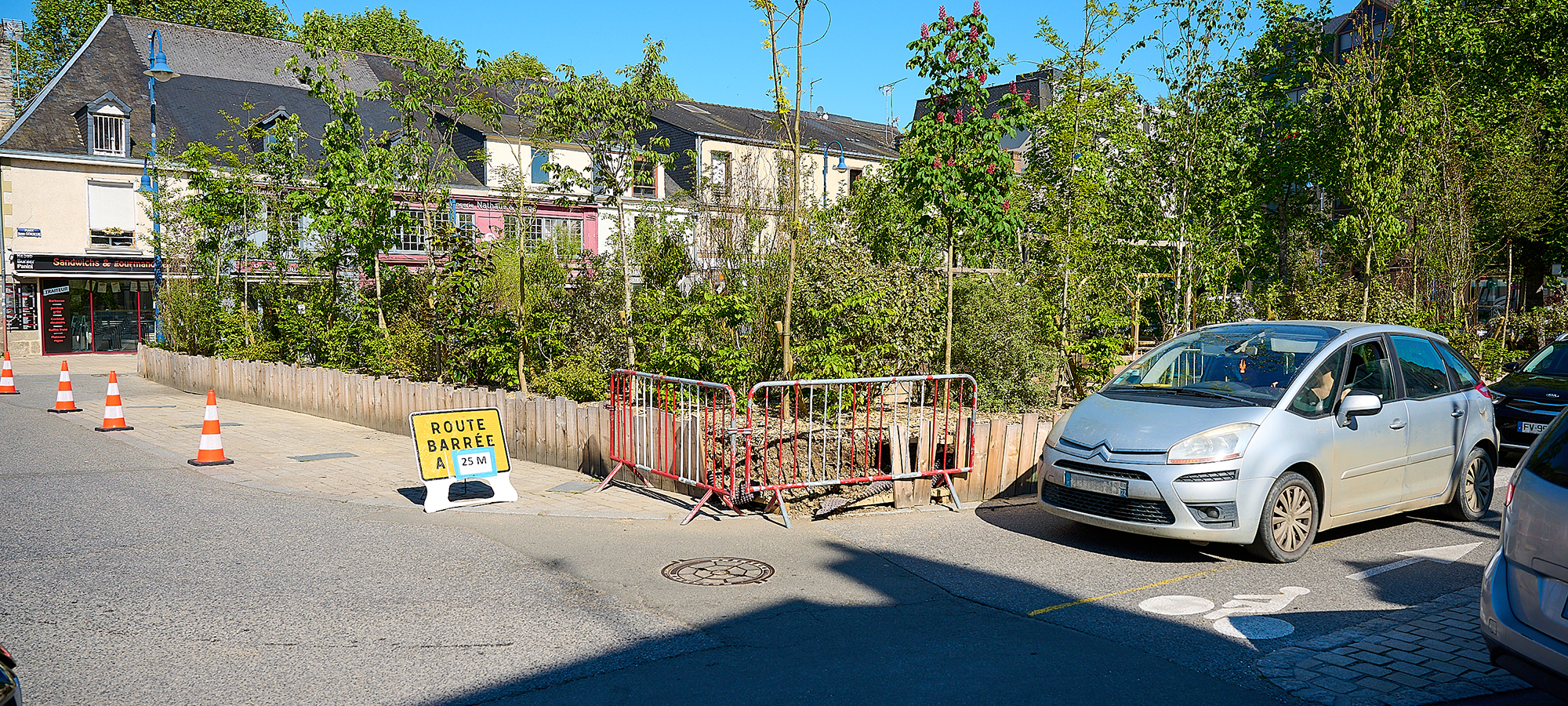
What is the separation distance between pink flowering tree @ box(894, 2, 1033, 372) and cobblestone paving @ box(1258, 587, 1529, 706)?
577cm

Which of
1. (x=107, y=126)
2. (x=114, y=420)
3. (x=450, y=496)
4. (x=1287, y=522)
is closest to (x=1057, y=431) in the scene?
(x=1287, y=522)

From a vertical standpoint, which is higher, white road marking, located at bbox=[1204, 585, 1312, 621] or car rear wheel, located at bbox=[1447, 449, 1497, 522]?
car rear wheel, located at bbox=[1447, 449, 1497, 522]

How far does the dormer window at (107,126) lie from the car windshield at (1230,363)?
35.6 metres

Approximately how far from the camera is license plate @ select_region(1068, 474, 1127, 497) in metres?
6.99

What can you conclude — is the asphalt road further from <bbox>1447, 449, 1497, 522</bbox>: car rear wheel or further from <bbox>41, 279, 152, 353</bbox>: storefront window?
<bbox>41, 279, 152, 353</bbox>: storefront window

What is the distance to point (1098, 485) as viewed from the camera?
714 cm

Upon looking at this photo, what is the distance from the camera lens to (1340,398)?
7406mm

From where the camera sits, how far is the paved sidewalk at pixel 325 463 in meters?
9.17

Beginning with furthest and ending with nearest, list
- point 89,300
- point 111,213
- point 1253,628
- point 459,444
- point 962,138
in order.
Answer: point 89,300
point 111,213
point 962,138
point 459,444
point 1253,628

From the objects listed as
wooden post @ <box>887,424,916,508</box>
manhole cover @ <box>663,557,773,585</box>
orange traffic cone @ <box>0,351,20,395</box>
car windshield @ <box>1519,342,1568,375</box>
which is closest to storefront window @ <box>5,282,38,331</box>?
orange traffic cone @ <box>0,351,20,395</box>

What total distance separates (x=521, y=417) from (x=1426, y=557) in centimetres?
860

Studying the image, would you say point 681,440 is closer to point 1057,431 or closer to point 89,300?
point 1057,431

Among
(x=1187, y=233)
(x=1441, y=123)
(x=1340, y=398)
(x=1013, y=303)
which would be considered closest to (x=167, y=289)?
(x=1013, y=303)

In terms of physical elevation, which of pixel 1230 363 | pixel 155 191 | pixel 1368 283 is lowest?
pixel 1230 363
